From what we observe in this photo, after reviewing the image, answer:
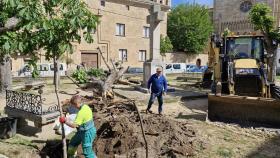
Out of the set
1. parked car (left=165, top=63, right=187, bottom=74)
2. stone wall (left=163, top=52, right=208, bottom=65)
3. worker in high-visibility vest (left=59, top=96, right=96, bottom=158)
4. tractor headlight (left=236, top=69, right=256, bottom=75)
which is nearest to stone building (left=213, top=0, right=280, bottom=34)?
stone wall (left=163, top=52, right=208, bottom=65)

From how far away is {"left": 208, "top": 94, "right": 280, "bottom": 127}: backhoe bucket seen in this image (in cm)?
961

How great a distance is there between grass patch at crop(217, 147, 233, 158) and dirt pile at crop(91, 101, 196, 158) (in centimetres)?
64

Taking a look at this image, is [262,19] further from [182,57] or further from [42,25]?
[182,57]

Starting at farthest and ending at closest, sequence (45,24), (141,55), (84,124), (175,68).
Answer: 1. (141,55)
2. (175,68)
3. (84,124)
4. (45,24)

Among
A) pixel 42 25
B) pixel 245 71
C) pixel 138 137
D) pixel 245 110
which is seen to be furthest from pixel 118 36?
pixel 42 25

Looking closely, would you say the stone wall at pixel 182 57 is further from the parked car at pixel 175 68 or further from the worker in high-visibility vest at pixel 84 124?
the worker in high-visibility vest at pixel 84 124

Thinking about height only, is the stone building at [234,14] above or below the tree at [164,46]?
above

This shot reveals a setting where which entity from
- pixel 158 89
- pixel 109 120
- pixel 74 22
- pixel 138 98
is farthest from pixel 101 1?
pixel 74 22

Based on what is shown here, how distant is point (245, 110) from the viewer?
9.98m

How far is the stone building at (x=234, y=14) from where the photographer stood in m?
45.6

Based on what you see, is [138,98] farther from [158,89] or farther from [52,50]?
[52,50]

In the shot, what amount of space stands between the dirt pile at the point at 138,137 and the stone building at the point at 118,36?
23.2 m

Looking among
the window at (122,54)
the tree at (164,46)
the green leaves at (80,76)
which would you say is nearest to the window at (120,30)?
the window at (122,54)

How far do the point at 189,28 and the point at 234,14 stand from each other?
28.6ft
